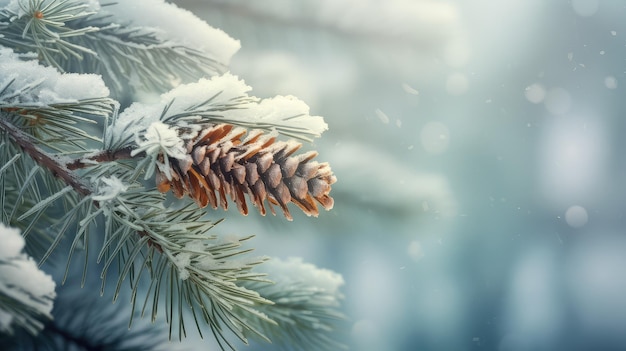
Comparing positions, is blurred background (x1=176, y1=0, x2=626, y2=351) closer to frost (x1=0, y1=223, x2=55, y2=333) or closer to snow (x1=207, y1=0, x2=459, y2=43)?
snow (x1=207, y1=0, x2=459, y2=43)

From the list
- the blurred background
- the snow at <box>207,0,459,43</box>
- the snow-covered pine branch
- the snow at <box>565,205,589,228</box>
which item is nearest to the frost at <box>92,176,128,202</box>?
the snow-covered pine branch

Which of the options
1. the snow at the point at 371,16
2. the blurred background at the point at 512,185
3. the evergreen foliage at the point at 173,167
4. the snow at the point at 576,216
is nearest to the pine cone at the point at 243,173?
the evergreen foliage at the point at 173,167

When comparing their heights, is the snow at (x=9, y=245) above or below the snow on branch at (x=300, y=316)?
below

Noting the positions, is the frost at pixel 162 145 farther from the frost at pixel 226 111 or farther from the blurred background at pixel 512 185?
the blurred background at pixel 512 185

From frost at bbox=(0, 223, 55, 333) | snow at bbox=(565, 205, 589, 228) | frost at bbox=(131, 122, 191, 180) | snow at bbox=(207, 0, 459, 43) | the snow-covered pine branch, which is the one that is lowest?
frost at bbox=(0, 223, 55, 333)

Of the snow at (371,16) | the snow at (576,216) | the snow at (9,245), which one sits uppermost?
the snow at (576,216)

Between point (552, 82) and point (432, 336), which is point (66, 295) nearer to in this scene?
point (432, 336)

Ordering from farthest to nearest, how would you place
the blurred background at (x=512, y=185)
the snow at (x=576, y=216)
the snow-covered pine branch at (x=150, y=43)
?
1. the snow at (x=576, y=216)
2. the blurred background at (x=512, y=185)
3. the snow-covered pine branch at (x=150, y=43)
